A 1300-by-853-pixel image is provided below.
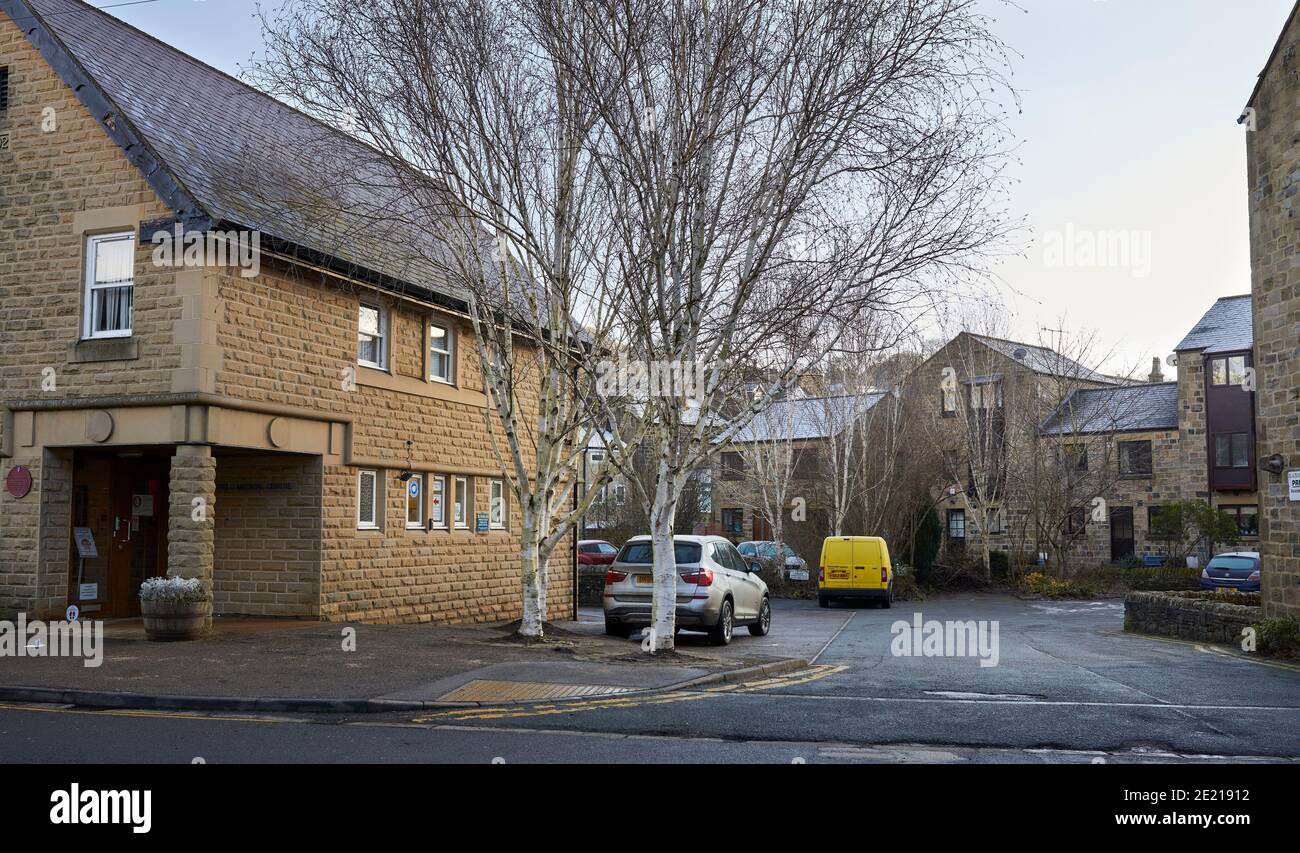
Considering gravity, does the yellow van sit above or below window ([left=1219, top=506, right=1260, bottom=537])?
below

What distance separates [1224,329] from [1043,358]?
7.26 meters

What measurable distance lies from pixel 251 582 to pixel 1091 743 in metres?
12.9

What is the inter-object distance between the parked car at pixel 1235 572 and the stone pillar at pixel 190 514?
26.9 metres

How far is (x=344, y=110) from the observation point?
1498 cm

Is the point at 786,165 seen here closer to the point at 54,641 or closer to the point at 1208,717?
the point at 1208,717

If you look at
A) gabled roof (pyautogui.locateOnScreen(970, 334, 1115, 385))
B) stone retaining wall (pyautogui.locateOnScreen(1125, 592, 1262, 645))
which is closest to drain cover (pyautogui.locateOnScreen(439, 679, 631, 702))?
stone retaining wall (pyautogui.locateOnScreen(1125, 592, 1262, 645))

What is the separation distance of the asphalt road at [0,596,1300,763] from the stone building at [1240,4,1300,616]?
4.73 meters

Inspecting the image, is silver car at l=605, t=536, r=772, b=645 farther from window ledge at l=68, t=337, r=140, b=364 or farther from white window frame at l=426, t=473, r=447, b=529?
window ledge at l=68, t=337, r=140, b=364

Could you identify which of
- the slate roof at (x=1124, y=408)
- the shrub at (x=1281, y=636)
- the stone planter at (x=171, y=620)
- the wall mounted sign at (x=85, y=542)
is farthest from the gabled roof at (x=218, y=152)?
the slate roof at (x=1124, y=408)

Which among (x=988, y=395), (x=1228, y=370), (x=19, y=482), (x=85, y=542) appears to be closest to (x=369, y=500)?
(x=85, y=542)

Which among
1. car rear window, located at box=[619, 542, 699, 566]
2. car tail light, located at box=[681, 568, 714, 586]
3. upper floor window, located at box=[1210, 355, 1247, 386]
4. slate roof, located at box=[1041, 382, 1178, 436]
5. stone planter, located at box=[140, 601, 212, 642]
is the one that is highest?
upper floor window, located at box=[1210, 355, 1247, 386]

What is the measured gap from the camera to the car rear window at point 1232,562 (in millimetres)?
30969

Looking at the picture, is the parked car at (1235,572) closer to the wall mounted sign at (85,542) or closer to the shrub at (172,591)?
the shrub at (172,591)

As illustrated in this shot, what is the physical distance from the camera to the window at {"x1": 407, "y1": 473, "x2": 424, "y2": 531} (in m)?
19.5
